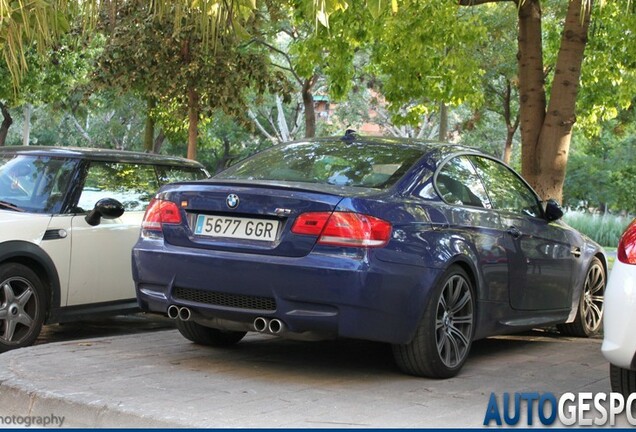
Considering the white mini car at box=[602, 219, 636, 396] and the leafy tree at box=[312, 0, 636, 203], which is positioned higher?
the leafy tree at box=[312, 0, 636, 203]

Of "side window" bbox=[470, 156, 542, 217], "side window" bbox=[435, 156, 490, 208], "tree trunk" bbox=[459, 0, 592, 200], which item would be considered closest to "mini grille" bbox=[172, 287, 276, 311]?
"side window" bbox=[435, 156, 490, 208]

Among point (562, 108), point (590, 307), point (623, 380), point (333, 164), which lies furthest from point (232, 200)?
point (562, 108)

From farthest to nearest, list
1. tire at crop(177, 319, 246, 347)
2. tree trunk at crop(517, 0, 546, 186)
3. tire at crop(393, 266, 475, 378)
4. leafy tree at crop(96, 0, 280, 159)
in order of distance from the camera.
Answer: leafy tree at crop(96, 0, 280, 159) < tree trunk at crop(517, 0, 546, 186) < tire at crop(177, 319, 246, 347) < tire at crop(393, 266, 475, 378)

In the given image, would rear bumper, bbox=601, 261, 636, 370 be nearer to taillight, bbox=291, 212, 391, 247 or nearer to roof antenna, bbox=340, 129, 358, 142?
taillight, bbox=291, 212, 391, 247

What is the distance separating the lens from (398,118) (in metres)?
16.9

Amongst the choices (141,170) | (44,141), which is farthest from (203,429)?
(44,141)

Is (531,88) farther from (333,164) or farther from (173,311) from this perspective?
(173,311)

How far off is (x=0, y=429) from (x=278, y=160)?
2766 millimetres

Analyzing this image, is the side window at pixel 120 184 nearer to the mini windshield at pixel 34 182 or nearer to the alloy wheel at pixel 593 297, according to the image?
the mini windshield at pixel 34 182

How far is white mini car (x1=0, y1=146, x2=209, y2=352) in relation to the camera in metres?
7.54

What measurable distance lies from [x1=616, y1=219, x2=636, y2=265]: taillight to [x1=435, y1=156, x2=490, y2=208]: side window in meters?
1.63

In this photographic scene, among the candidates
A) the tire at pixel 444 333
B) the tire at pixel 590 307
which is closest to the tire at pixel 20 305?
the tire at pixel 444 333

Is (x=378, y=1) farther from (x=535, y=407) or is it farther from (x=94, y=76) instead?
(x=94, y=76)

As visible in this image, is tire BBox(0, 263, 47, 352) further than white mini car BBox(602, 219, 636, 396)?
Yes
